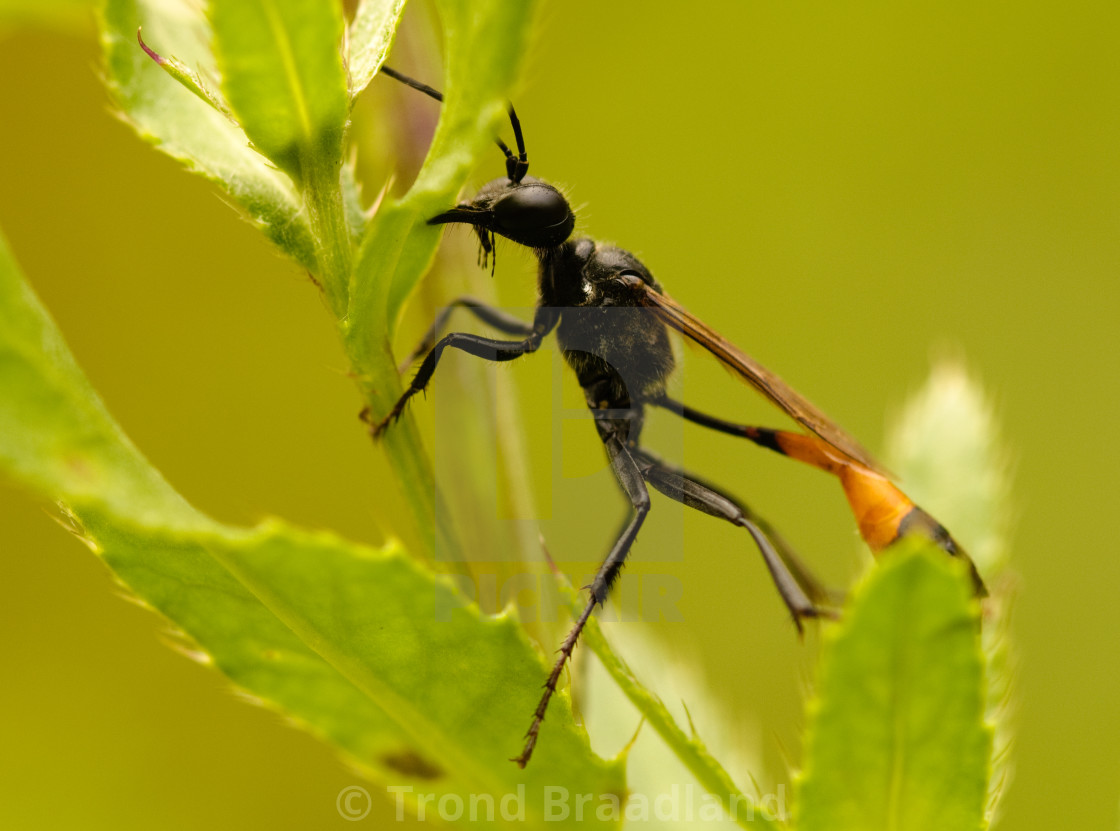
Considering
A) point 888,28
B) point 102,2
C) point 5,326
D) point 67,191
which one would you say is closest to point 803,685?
point 5,326

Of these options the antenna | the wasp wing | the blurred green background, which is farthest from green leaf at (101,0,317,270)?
the blurred green background

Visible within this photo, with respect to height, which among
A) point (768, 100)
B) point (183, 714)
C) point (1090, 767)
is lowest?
point (183, 714)

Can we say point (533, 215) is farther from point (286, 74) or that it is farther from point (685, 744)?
point (685, 744)

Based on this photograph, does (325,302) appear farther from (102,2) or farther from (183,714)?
(183,714)

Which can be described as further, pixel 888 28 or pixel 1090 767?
pixel 888 28

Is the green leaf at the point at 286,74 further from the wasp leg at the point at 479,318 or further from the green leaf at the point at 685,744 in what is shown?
the wasp leg at the point at 479,318

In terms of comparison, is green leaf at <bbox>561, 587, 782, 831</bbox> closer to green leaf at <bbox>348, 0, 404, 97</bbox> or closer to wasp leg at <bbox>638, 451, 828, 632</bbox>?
green leaf at <bbox>348, 0, 404, 97</bbox>

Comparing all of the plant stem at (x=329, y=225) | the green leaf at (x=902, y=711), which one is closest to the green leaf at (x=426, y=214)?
the plant stem at (x=329, y=225)
